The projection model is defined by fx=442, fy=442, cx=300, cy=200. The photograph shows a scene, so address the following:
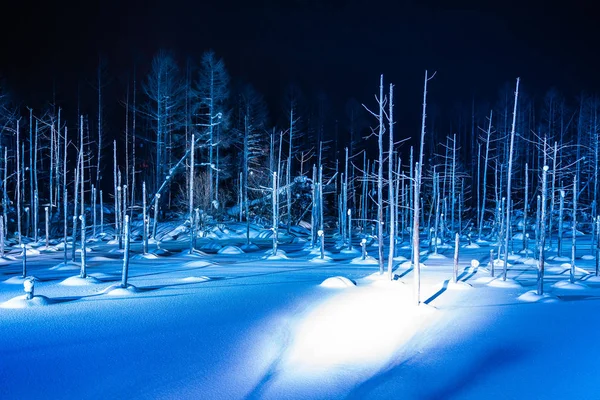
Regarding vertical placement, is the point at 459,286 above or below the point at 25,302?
below

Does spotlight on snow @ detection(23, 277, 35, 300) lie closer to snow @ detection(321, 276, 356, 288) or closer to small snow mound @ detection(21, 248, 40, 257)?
snow @ detection(321, 276, 356, 288)

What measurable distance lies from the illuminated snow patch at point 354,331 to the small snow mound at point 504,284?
9.66 feet

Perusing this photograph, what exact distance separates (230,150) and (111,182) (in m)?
10.8

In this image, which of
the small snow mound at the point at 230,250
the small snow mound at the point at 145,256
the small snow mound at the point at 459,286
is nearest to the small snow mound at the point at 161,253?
the small snow mound at the point at 145,256

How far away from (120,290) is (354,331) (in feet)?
16.4

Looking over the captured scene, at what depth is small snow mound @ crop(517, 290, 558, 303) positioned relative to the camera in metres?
8.86

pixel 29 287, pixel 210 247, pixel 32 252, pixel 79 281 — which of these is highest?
pixel 29 287

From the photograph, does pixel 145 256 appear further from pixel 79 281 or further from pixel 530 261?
pixel 530 261

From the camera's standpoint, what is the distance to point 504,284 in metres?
10.9

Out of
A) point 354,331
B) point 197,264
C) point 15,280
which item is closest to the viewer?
point 354,331

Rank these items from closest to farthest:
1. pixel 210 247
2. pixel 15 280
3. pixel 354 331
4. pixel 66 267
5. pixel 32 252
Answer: pixel 354 331 < pixel 15 280 < pixel 66 267 < pixel 32 252 < pixel 210 247

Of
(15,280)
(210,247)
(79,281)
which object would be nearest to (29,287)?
(79,281)

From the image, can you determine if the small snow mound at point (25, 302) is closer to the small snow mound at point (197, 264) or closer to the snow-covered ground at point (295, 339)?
the snow-covered ground at point (295, 339)

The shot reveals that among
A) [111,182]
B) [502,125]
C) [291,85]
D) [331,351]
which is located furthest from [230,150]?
[331,351]
